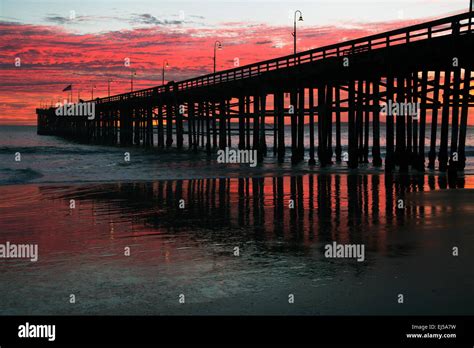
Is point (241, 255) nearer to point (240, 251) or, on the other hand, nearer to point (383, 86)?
point (240, 251)

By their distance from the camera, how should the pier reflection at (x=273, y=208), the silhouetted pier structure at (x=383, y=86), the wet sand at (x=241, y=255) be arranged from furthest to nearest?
the silhouetted pier structure at (x=383, y=86) < the pier reflection at (x=273, y=208) < the wet sand at (x=241, y=255)

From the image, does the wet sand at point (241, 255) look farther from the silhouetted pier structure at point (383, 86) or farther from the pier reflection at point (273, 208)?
the silhouetted pier structure at point (383, 86)

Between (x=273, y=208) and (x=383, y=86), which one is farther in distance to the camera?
(x=383, y=86)

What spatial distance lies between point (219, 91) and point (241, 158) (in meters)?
5.92

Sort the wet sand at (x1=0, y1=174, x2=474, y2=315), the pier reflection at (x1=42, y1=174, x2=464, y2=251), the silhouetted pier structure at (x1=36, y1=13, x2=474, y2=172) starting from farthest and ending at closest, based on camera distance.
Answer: the silhouetted pier structure at (x1=36, y1=13, x2=474, y2=172)
the pier reflection at (x1=42, y1=174, x2=464, y2=251)
the wet sand at (x1=0, y1=174, x2=474, y2=315)

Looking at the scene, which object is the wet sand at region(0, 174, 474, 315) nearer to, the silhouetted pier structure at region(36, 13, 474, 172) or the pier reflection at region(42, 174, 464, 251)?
the pier reflection at region(42, 174, 464, 251)

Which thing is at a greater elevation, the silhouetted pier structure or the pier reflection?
the silhouetted pier structure

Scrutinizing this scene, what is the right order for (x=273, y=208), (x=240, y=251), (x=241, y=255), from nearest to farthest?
1. (x=241, y=255)
2. (x=240, y=251)
3. (x=273, y=208)

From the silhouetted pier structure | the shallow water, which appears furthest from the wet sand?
the silhouetted pier structure

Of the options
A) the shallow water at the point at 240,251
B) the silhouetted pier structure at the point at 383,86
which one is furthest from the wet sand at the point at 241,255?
the silhouetted pier structure at the point at 383,86

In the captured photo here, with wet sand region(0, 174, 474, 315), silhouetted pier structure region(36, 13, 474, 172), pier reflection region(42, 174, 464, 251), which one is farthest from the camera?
silhouetted pier structure region(36, 13, 474, 172)

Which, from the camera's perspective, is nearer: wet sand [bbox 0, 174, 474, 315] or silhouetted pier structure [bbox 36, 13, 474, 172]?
wet sand [bbox 0, 174, 474, 315]

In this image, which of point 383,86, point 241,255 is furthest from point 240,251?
point 383,86

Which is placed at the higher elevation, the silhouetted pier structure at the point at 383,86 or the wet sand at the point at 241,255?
the silhouetted pier structure at the point at 383,86
